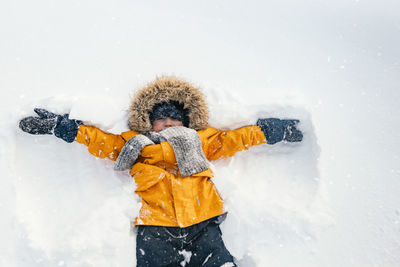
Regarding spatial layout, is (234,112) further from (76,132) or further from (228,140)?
(76,132)

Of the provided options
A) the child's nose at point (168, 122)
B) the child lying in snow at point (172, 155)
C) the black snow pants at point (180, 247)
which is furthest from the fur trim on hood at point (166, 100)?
the black snow pants at point (180, 247)

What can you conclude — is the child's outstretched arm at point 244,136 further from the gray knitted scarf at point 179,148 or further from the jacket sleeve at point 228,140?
the gray knitted scarf at point 179,148

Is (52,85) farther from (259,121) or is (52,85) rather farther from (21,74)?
(259,121)

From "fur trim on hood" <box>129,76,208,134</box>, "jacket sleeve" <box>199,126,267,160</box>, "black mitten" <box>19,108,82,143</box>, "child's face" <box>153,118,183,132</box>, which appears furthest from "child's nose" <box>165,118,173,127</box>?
"black mitten" <box>19,108,82,143</box>

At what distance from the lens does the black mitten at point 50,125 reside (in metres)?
1.79

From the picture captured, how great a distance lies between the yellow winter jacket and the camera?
→ 159 centimetres

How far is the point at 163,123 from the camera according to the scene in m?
1.81

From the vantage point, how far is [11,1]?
2129 mm

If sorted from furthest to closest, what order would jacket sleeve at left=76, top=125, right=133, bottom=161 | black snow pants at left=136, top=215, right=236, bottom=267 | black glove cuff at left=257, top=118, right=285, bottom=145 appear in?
black glove cuff at left=257, top=118, right=285, bottom=145 < jacket sleeve at left=76, top=125, right=133, bottom=161 < black snow pants at left=136, top=215, right=236, bottom=267

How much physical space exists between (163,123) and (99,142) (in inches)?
16.8

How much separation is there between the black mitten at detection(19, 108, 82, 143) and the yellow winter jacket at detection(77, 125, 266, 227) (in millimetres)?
67

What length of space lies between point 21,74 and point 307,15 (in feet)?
7.76

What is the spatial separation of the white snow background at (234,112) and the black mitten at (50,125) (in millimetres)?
77

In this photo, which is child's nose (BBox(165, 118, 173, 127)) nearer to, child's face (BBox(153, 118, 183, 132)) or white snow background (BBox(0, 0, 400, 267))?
child's face (BBox(153, 118, 183, 132))
